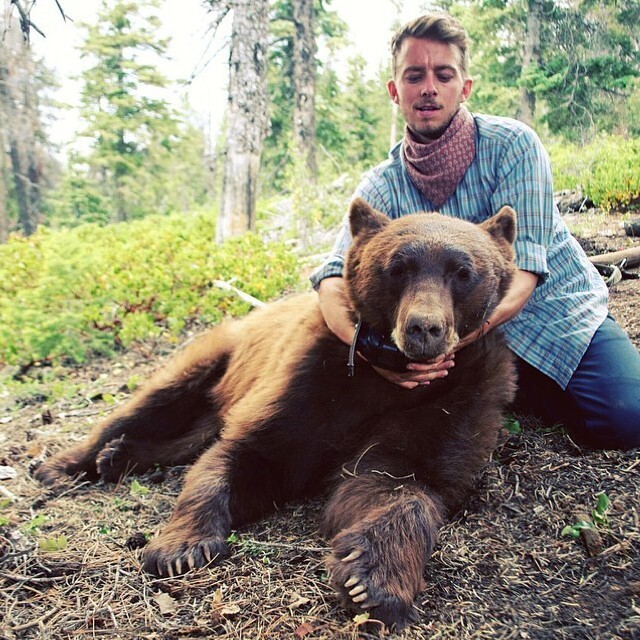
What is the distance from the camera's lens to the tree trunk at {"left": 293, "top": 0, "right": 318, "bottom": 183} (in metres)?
13.1

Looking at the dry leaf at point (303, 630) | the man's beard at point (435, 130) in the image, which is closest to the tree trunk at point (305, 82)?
the man's beard at point (435, 130)

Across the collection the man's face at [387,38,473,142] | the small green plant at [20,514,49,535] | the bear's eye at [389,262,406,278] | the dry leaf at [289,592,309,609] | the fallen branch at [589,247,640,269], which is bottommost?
the small green plant at [20,514,49,535]

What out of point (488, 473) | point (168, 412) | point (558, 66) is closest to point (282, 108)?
point (558, 66)

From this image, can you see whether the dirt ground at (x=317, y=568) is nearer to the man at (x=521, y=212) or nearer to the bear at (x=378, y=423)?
the bear at (x=378, y=423)

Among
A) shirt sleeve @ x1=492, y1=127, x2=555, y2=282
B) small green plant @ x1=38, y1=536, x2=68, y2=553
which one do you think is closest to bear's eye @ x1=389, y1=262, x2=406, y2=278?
shirt sleeve @ x1=492, y1=127, x2=555, y2=282

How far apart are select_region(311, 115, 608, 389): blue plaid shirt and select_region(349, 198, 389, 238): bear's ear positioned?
357 mm

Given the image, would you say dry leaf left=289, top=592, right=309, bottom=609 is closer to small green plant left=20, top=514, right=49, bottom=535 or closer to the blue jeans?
small green plant left=20, top=514, right=49, bottom=535

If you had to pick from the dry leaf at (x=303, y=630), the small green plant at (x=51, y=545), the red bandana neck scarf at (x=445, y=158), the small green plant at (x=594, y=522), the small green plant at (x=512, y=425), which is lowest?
the small green plant at (x=51, y=545)

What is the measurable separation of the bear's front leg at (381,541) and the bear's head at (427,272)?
21.4 inches

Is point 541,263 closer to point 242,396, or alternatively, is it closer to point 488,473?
point 488,473

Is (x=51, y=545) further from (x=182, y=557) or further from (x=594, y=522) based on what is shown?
(x=594, y=522)

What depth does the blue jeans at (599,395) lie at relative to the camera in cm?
297

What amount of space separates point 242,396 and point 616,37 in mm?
5597

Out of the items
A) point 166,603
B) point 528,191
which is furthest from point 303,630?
point 528,191
